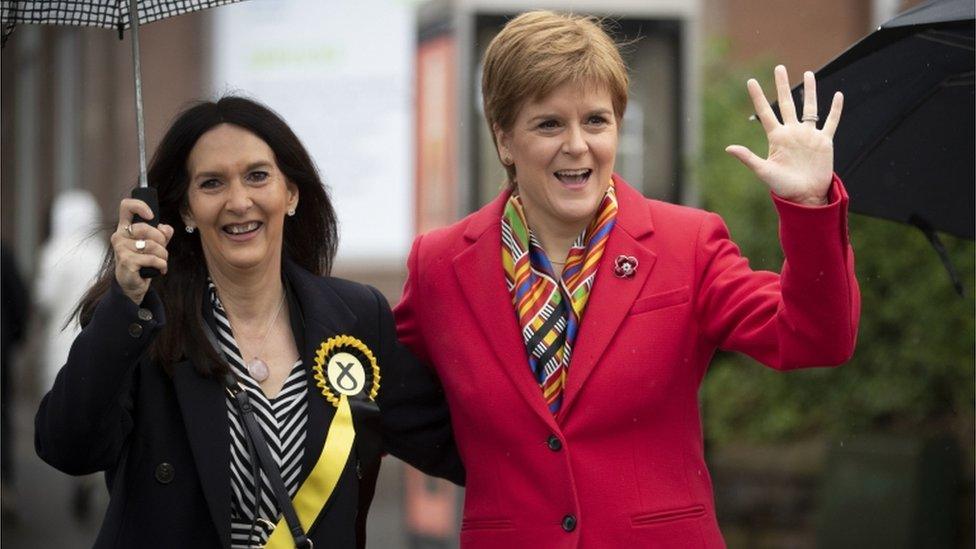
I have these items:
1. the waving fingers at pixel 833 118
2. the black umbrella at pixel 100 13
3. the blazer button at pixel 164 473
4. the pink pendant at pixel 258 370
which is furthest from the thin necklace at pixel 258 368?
the waving fingers at pixel 833 118

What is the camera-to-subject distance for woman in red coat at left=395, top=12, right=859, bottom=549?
3.86 meters

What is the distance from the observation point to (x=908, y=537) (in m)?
8.63

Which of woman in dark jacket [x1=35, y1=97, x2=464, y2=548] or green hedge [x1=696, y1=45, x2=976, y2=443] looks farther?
green hedge [x1=696, y1=45, x2=976, y2=443]

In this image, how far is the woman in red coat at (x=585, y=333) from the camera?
12.7 feet

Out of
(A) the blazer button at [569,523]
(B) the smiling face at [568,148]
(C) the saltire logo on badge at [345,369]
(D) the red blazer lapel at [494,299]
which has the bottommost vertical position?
(A) the blazer button at [569,523]

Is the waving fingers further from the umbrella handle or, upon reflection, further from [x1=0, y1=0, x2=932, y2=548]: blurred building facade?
the umbrella handle

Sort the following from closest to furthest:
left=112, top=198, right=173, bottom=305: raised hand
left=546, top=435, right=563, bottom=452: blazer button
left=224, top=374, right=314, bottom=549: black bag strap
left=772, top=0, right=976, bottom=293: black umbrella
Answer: left=112, top=198, right=173, bottom=305: raised hand → left=224, top=374, right=314, bottom=549: black bag strap → left=546, top=435, right=563, bottom=452: blazer button → left=772, top=0, right=976, bottom=293: black umbrella

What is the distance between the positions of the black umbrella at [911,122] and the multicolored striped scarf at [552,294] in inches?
23.7

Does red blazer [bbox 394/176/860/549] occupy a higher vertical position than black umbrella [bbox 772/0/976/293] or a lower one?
lower

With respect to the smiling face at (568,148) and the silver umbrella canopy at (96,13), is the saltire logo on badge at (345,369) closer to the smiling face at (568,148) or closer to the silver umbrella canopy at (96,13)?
the smiling face at (568,148)

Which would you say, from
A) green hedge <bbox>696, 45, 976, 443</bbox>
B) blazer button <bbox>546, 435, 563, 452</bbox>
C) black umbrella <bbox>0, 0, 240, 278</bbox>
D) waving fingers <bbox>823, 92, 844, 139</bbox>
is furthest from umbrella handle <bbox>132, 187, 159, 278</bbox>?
green hedge <bbox>696, 45, 976, 443</bbox>

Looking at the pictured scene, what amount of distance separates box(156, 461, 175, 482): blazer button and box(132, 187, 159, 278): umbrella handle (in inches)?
18.6

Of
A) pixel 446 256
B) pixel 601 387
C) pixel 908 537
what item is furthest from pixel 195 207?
pixel 908 537

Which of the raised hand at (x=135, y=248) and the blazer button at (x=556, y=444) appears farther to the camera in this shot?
the blazer button at (x=556, y=444)
